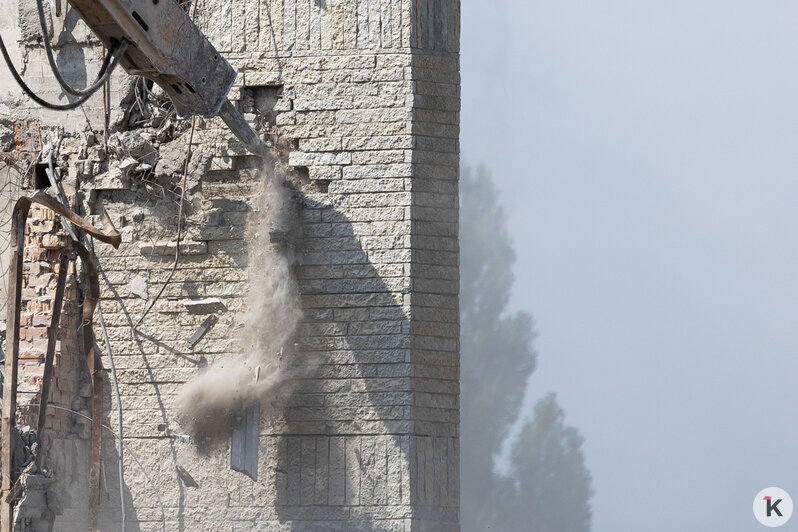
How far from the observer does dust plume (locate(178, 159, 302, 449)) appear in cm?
602

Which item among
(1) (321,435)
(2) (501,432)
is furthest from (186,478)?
(2) (501,432)

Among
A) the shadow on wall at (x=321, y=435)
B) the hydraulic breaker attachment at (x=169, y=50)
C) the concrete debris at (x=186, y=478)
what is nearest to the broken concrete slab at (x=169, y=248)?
the shadow on wall at (x=321, y=435)

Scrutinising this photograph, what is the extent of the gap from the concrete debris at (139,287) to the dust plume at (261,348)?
648 mm

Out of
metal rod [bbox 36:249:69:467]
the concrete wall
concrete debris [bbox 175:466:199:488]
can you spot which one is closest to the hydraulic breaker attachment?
the concrete wall

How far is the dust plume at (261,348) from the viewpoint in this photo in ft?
19.8

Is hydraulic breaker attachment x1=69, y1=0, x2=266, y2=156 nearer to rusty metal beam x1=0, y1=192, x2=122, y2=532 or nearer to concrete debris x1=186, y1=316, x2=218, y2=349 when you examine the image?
rusty metal beam x1=0, y1=192, x2=122, y2=532

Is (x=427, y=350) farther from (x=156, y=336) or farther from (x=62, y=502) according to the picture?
(x=62, y=502)

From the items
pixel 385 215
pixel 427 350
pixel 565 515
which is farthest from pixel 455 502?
pixel 565 515

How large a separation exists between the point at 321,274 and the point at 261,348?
561mm

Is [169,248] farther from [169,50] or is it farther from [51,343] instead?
[169,50]

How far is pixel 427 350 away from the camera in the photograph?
606 cm

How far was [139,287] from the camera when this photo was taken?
6422 millimetres

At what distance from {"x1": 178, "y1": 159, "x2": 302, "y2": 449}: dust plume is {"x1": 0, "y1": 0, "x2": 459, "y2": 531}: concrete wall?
0.28ft

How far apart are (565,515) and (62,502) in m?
27.6
